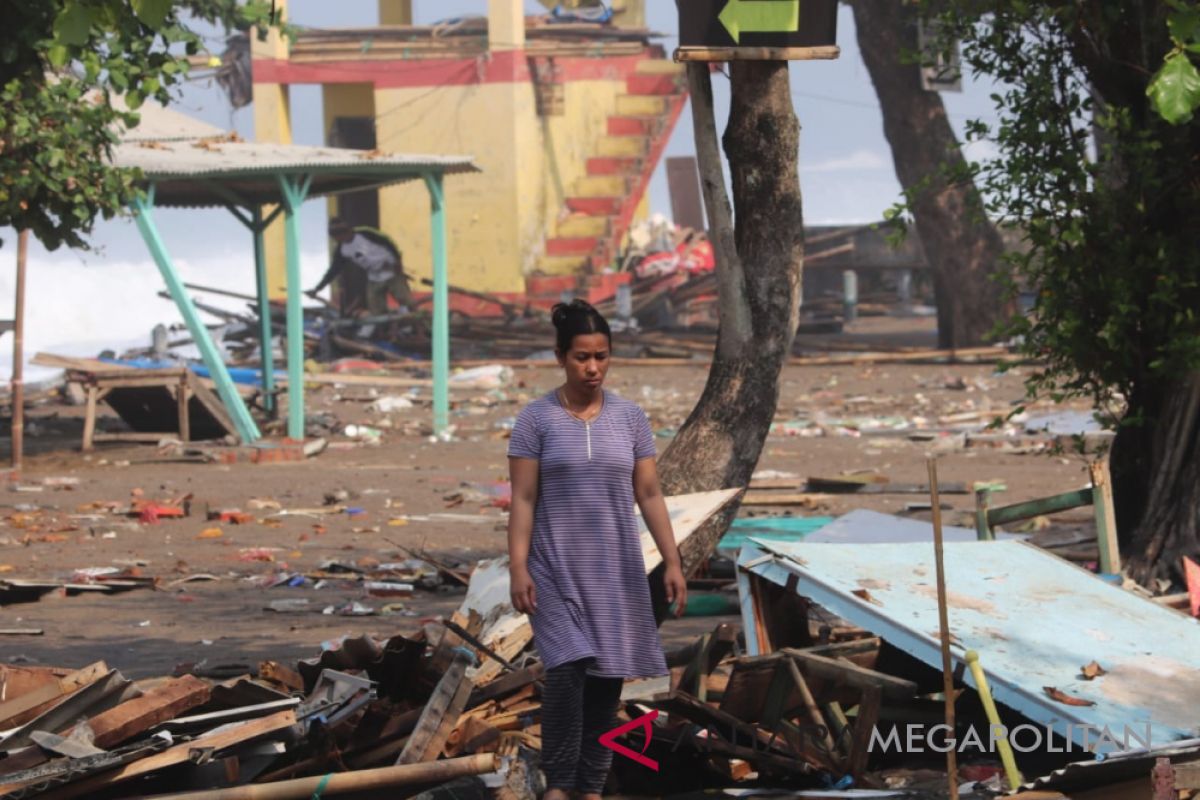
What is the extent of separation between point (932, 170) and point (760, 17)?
A: 16.5m

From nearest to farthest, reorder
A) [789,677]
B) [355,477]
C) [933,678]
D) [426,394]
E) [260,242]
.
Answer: [789,677] → [933,678] → [355,477] → [260,242] → [426,394]

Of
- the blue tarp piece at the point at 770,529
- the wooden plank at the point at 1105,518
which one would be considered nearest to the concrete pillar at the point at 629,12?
the blue tarp piece at the point at 770,529

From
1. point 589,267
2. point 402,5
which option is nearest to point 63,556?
point 589,267

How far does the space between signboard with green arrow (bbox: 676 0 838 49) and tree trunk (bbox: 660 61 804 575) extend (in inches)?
5.6

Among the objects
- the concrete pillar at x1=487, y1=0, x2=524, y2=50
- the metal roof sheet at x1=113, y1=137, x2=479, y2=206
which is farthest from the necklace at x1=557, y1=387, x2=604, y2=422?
the concrete pillar at x1=487, y1=0, x2=524, y2=50

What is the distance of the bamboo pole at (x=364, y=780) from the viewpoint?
447 cm

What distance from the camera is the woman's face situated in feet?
15.5

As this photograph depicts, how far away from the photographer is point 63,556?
10.2 meters

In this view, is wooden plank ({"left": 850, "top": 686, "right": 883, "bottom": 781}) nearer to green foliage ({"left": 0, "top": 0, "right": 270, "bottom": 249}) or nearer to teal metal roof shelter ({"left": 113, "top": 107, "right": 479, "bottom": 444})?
green foliage ({"left": 0, "top": 0, "right": 270, "bottom": 249})

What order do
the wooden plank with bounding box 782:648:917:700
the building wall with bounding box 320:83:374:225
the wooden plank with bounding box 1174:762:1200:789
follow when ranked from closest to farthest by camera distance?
the wooden plank with bounding box 1174:762:1200:789 < the wooden plank with bounding box 782:648:917:700 < the building wall with bounding box 320:83:374:225

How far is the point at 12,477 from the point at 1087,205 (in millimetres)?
9958

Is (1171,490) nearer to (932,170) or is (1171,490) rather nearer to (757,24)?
(757,24)

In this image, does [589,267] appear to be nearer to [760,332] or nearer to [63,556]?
[63,556]

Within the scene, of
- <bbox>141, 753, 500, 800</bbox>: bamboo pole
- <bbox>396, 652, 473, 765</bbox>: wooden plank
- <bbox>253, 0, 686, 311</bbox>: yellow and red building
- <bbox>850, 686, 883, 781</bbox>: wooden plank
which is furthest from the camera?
<bbox>253, 0, 686, 311</bbox>: yellow and red building
